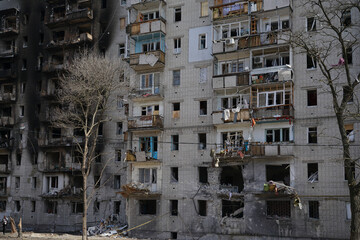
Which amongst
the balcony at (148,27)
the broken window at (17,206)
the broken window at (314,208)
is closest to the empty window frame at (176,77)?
the balcony at (148,27)

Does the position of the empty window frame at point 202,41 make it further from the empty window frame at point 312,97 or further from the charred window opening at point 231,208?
the charred window opening at point 231,208

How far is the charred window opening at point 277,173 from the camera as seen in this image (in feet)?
126

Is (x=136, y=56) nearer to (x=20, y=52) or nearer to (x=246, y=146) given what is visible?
(x=246, y=146)

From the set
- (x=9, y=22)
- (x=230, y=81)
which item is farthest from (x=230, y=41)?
(x=9, y=22)

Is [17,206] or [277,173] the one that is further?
[17,206]

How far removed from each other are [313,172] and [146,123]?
16382mm

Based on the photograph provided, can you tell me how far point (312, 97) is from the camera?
1459 inches

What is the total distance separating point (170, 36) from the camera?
44.0 meters

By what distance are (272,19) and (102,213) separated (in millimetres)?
27678

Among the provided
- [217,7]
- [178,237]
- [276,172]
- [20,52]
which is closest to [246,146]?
[276,172]

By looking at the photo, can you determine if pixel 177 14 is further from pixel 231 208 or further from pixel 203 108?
pixel 231 208

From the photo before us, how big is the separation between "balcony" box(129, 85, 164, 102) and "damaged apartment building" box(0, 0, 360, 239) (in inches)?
4.8

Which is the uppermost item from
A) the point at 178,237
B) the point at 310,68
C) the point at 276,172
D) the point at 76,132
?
the point at 310,68

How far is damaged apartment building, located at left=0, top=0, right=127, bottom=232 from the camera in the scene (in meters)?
50.1
